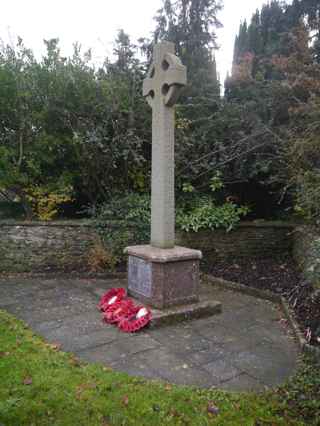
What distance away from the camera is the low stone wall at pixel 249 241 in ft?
24.2

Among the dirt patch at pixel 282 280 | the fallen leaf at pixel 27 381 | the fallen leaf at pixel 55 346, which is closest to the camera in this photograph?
the fallen leaf at pixel 27 381

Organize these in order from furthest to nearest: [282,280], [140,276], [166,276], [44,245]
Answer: [44,245], [282,280], [140,276], [166,276]

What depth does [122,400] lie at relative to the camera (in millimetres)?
2576

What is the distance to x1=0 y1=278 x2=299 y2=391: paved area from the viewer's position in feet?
10.1

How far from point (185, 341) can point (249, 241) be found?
4107mm

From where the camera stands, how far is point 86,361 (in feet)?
10.7

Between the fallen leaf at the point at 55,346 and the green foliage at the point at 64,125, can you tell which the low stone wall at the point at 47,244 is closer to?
the green foliage at the point at 64,125

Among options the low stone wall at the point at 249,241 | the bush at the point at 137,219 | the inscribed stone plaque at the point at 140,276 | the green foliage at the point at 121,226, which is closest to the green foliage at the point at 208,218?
the bush at the point at 137,219

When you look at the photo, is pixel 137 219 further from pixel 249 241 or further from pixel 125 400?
pixel 125 400

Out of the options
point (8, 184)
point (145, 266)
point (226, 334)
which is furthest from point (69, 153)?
point (226, 334)

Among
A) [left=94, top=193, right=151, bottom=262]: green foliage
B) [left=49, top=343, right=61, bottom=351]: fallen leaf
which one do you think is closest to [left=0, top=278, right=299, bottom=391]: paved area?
[left=49, top=343, right=61, bottom=351]: fallen leaf

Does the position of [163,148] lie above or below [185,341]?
above

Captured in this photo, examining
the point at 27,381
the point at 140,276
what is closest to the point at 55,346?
the point at 27,381

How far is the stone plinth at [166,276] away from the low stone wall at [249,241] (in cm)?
274
